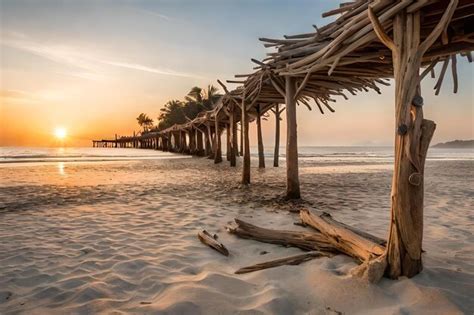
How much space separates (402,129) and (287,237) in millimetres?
1904

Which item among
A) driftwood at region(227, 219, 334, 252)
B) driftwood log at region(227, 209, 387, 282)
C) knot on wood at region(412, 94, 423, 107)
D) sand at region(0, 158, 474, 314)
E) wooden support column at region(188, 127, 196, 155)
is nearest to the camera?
sand at region(0, 158, 474, 314)

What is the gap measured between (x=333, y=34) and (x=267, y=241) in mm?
3004

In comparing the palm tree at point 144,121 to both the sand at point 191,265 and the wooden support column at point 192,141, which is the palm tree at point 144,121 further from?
the sand at point 191,265

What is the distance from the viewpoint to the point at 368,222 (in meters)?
5.04

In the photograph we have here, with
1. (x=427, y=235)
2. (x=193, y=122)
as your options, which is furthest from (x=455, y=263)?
(x=193, y=122)

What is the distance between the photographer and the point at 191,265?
343cm

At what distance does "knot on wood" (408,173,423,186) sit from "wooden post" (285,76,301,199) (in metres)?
4.30

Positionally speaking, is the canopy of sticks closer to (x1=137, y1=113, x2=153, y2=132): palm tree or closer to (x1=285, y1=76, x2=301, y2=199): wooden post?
(x1=285, y1=76, x2=301, y2=199): wooden post

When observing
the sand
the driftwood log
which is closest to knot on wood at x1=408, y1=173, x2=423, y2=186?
the driftwood log

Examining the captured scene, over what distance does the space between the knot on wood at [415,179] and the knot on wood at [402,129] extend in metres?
0.37

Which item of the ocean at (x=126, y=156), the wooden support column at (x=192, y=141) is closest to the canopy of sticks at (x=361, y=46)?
the ocean at (x=126, y=156)

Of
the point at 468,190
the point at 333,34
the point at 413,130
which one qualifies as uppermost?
the point at 333,34

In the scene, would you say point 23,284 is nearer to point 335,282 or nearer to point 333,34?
point 335,282

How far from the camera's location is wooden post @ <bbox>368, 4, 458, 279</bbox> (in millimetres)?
2723
